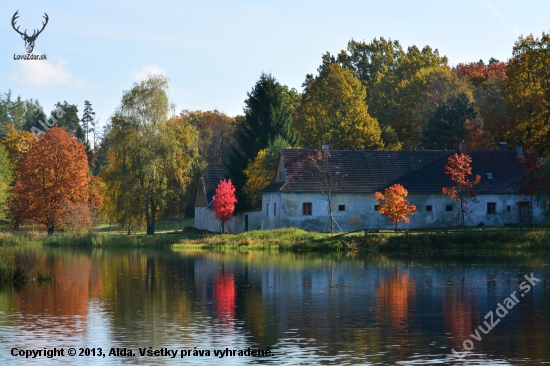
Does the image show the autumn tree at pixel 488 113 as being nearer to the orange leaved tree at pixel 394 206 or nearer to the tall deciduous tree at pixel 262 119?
the orange leaved tree at pixel 394 206

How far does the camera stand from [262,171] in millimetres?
66688

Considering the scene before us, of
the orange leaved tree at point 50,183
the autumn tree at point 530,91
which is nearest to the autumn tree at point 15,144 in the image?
the orange leaved tree at point 50,183

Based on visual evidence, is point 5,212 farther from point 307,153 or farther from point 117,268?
point 117,268

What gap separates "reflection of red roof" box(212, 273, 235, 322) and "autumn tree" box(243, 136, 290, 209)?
28542 mm

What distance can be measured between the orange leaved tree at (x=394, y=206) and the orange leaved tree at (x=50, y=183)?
23488 mm

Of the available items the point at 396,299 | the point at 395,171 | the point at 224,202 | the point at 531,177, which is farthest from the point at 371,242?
the point at 396,299

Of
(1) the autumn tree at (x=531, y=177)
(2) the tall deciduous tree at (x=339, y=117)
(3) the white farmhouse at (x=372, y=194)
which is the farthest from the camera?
(2) the tall deciduous tree at (x=339, y=117)

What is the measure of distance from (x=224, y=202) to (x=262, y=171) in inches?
159

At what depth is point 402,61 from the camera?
93125 mm

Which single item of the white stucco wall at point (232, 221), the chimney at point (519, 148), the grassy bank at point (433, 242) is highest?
the chimney at point (519, 148)

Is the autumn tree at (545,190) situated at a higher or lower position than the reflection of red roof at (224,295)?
higher

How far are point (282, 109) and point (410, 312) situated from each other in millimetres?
45939

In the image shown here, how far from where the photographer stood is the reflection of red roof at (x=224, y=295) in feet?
85.7

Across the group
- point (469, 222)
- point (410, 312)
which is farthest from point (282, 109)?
point (410, 312)
